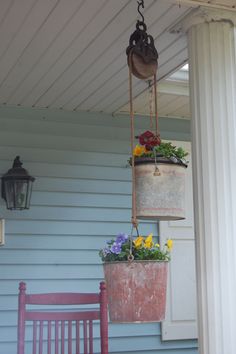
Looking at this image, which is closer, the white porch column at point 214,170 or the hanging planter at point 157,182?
the hanging planter at point 157,182

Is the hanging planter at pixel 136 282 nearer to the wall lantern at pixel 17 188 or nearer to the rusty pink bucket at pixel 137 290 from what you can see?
the rusty pink bucket at pixel 137 290

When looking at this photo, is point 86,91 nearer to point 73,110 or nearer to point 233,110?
point 73,110

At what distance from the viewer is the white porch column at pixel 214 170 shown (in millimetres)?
2238

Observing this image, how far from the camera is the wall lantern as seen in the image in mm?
3625

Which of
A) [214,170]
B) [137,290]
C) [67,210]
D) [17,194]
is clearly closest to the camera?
[137,290]

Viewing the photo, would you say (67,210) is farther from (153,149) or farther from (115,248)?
(115,248)

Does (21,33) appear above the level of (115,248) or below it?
above

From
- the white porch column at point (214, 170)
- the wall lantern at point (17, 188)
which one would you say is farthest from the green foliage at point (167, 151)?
the wall lantern at point (17, 188)

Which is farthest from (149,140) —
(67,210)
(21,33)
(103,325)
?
(67,210)

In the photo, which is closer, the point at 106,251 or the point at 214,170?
the point at 106,251

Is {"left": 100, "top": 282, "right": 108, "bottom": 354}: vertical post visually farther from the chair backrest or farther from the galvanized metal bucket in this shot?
the galvanized metal bucket

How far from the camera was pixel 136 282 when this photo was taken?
6.18 feet

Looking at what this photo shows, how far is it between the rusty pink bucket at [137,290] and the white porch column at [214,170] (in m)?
0.42

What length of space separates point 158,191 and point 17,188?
1757mm
